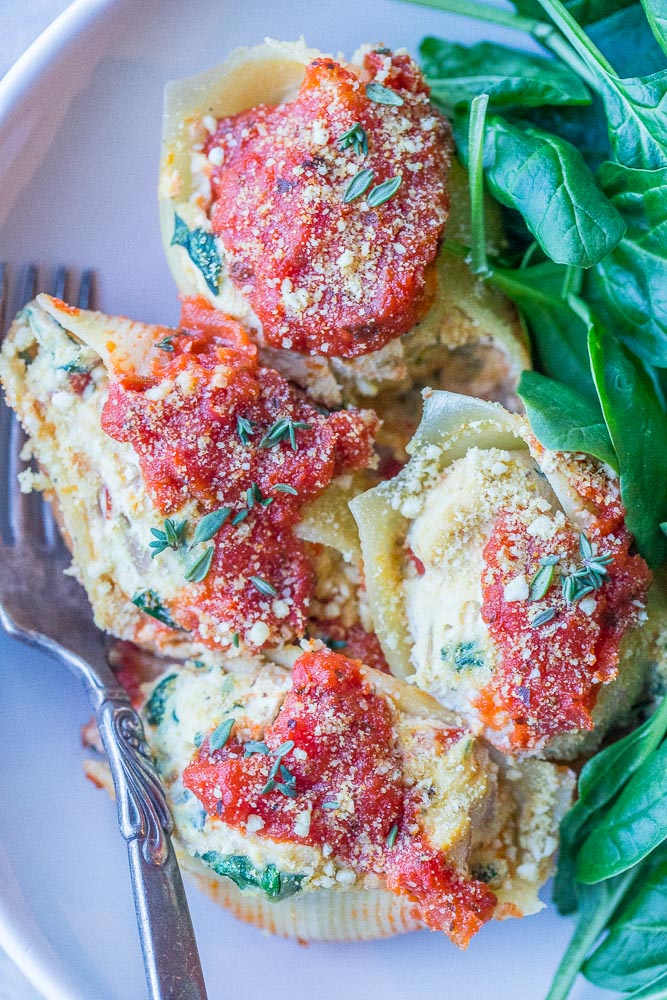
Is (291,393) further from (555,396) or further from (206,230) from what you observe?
(555,396)

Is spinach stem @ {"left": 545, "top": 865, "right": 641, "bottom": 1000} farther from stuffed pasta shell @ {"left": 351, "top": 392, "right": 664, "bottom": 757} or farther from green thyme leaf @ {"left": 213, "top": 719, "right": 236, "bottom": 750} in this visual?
green thyme leaf @ {"left": 213, "top": 719, "right": 236, "bottom": 750}

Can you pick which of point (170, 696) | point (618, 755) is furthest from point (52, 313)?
point (618, 755)

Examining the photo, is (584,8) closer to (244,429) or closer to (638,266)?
(638,266)

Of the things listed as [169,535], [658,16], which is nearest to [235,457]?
[169,535]

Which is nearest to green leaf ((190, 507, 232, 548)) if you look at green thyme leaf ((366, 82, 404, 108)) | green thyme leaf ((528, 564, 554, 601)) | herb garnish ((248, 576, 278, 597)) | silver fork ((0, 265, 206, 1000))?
herb garnish ((248, 576, 278, 597))

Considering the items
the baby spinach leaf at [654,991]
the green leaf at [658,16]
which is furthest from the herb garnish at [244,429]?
the baby spinach leaf at [654,991]

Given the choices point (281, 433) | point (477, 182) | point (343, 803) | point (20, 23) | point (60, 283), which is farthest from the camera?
point (20, 23)
